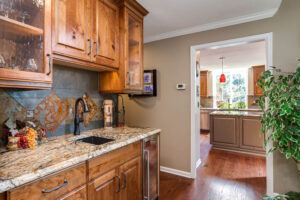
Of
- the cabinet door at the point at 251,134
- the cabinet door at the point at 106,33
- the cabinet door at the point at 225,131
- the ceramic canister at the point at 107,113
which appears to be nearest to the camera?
the cabinet door at the point at 106,33

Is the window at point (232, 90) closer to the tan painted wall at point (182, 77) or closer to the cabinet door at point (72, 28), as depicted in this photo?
the tan painted wall at point (182, 77)

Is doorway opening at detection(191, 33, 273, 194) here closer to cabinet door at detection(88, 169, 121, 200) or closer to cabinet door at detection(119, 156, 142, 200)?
cabinet door at detection(119, 156, 142, 200)

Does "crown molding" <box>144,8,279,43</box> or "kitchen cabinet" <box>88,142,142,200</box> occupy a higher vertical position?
"crown molding" <box>144,8,279,43</box>

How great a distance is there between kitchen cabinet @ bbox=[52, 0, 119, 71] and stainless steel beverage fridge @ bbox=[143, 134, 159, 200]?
3.28ft

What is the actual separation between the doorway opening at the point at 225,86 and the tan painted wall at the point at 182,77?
9 cm

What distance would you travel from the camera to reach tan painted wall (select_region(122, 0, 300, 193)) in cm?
199

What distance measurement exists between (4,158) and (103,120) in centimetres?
119

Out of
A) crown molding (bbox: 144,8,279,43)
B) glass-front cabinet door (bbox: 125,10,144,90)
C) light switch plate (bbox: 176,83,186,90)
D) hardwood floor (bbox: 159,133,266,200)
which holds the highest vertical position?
crown molding (bbox: 144,8,279,43)

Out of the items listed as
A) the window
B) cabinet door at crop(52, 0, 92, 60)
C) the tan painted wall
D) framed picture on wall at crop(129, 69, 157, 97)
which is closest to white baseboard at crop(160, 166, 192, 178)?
the tan painted wall

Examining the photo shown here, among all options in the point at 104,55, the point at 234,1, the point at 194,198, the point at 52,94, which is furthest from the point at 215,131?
the point at 52,94

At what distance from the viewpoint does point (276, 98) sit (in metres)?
1.79

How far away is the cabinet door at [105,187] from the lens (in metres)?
1.20

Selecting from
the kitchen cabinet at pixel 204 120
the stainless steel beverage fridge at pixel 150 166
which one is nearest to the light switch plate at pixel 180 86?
the stainless steel beverage fridge at pixel 150 166

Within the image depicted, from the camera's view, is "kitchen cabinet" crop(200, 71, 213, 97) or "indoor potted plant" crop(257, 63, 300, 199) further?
"kitchen cabinet" crop(200, 71, 213, 97)
